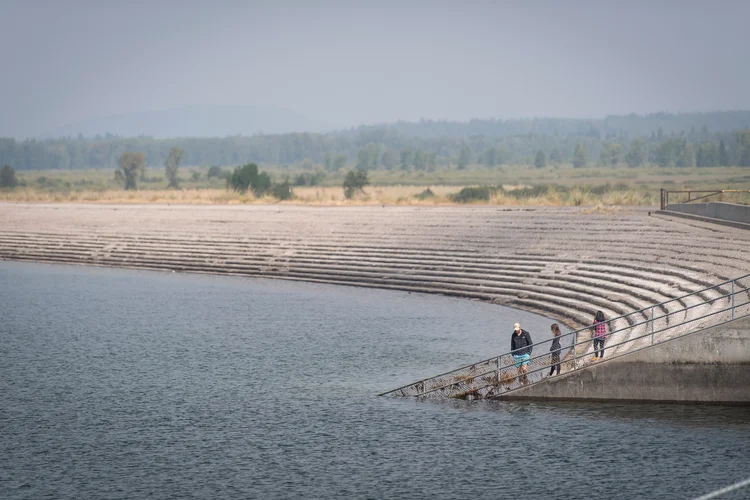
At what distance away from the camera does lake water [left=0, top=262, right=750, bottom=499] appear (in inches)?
747

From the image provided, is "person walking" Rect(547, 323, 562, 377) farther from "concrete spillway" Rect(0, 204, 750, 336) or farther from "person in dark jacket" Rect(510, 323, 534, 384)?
"concrete spillway" Rect(0, 204, 750, 336)

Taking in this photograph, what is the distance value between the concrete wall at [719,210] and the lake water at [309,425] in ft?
31.3

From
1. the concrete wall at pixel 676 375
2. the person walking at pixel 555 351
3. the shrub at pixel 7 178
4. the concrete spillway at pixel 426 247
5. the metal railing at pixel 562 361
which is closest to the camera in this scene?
the concrete wall at pixel 676 375

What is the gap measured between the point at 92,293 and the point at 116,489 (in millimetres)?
28032

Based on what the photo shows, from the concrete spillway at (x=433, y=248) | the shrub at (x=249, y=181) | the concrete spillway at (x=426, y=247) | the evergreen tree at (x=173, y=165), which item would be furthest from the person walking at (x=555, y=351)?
the evergreen tree at (x=173, y=165)

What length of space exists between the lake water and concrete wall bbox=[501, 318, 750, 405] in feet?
1.23

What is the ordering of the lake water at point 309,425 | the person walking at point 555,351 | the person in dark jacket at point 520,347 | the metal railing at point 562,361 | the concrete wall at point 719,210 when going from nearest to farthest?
the lake water at point 309,425 < the metal railing at point 562,361 < the person walking at point 555,351 < the person in dark jacket at point 520,347 < the concrete wall at point 719,210

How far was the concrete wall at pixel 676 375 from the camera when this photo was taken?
23.5 m

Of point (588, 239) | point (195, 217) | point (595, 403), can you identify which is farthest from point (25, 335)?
point (195, 217)

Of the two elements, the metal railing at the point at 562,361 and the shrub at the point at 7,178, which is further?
the shrub at the point at 7,178

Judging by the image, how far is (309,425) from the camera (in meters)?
22.8

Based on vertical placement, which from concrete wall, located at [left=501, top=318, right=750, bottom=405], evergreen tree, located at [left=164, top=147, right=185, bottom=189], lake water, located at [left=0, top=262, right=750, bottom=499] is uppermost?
evergreen tree, located at [left=164, top=147, right=185, bottom=189]

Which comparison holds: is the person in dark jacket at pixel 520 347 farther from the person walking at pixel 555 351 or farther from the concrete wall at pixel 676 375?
the concrete wall at pixel 676 375

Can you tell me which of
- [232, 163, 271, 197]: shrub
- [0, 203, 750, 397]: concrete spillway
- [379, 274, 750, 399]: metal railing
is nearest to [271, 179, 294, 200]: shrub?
[232, 163, 271, 197]: shrub
